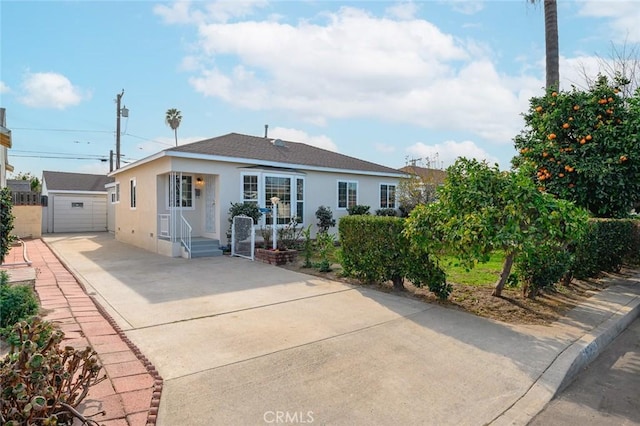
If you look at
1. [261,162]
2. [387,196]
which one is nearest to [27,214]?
[261,162]

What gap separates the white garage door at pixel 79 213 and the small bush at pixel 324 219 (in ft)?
51.5

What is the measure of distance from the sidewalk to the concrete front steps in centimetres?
456

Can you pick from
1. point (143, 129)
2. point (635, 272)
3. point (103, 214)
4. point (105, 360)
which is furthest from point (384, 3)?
point (143, 129)

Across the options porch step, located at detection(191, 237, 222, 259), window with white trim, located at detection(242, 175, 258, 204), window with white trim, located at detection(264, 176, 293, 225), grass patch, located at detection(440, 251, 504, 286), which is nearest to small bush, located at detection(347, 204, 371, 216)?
window with white trim, located at detection(264, 176, 293, 225)

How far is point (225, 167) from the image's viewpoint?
40.8 ft

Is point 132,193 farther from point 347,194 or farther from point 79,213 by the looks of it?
point 79,213

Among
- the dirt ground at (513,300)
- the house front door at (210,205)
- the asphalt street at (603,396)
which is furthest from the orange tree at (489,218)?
the house front door at (210,205)

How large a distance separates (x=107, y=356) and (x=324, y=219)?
449 inches

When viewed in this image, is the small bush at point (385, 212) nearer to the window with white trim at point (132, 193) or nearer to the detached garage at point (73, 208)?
the window with white trim at point (132, 193)

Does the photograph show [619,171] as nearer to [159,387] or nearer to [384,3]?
[384,3]

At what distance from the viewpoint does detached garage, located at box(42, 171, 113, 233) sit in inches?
857

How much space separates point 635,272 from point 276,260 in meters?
9.05

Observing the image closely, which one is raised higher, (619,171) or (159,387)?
(619,171)

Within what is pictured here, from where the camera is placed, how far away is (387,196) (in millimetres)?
17859
